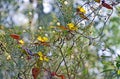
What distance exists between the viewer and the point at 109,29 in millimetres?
4484

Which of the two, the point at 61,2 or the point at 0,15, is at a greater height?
the point at 61,2

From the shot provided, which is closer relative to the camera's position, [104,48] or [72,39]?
[72,39]

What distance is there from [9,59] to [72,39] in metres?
0.40

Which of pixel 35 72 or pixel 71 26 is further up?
pixel 71 26

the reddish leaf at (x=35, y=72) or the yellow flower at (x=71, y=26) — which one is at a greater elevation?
the yellow flower at (x=71, y=26)

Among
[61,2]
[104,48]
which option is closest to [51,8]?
[104,48]

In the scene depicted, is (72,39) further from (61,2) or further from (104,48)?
(104,48)

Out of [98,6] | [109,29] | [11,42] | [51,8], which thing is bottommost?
[109,29]

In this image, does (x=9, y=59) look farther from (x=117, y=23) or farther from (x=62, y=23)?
(x=117, y=23)

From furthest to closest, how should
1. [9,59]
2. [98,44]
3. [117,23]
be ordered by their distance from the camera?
[117,23]
[98,44]
[9,59]

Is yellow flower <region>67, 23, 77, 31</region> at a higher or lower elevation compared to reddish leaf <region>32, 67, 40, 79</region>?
higher

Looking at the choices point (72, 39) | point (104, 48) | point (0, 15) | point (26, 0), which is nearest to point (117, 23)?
point (26, 0)

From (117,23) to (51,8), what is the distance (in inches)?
31.9

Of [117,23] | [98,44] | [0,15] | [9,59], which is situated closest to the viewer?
[9,59]
